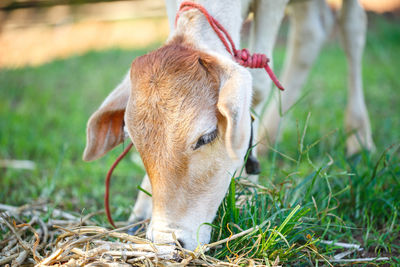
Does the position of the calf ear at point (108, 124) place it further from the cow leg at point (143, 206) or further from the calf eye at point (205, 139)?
the calf eye at point (205, 139)

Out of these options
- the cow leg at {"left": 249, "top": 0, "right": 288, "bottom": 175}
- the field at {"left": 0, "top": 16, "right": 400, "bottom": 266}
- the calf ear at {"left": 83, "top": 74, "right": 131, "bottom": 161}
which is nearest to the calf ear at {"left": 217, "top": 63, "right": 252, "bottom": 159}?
the field at {"left": 0, "top": 16, "right": 400, "bottom": 266}

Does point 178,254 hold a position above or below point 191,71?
below

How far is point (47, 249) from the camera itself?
2.41m

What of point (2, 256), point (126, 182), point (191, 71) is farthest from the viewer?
point (126, 182)

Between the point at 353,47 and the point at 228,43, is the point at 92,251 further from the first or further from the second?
the point at 353,47

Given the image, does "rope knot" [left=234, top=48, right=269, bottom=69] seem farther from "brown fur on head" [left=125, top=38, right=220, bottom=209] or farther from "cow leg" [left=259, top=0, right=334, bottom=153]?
"cow leg" [left=259, top=0, right=334, bottom=153]

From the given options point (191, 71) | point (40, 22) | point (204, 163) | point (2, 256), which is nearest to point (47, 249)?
point (2, 256)

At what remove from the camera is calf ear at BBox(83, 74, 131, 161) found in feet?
7.97

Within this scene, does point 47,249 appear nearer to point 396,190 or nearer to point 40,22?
point 396,190

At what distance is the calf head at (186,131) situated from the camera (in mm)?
2014

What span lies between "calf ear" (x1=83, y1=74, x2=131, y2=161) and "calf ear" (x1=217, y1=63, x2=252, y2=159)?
65 centimetres

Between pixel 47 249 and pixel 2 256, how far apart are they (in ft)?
0.76

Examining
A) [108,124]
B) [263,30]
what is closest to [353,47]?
[263,30]

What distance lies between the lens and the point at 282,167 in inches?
146
